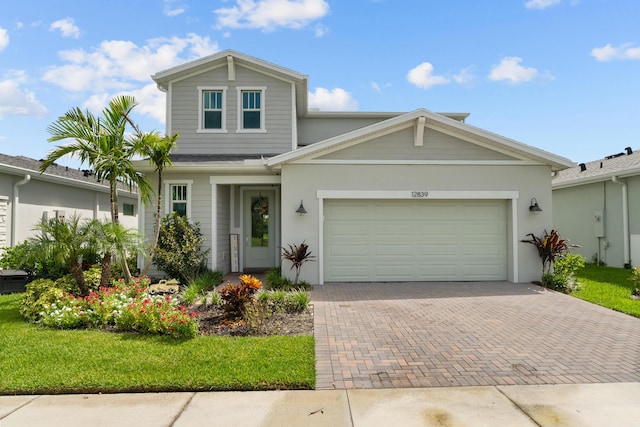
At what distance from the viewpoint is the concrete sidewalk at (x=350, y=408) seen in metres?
3.45

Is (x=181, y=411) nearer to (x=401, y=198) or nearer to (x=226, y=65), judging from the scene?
(x=401, y=198)

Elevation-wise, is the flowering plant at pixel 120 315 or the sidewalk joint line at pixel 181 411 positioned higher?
the flowering plant at pixel 120 315

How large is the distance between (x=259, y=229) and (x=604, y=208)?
12763mm

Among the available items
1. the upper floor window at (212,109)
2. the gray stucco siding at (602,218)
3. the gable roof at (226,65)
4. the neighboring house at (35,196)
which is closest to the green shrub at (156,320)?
the neighboring house at (35,196)

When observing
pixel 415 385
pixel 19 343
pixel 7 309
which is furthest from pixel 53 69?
pixel 415 385

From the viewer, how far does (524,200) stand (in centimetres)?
1020

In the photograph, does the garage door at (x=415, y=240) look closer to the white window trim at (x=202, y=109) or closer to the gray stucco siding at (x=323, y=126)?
the white window trim at (x=202, y=109)

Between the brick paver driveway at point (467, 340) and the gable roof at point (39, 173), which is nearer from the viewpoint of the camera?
the brick paver driveway at point (467, 340)

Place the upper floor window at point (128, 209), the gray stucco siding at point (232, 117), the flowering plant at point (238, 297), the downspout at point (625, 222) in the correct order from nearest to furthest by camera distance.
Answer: the flowering plant at point (238, 297) < the gray stucco siding at point (232, 117) < the downspout at point (625, 222) < the upper floor window at point (128, 209)

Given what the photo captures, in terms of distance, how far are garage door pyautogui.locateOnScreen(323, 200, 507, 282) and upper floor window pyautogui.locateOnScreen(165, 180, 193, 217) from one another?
4.12 meters

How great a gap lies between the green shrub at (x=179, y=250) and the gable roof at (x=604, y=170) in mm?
11335

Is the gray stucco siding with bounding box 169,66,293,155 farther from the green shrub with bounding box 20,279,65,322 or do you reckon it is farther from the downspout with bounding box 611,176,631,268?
the downspout with bounding box 611,176,631,268

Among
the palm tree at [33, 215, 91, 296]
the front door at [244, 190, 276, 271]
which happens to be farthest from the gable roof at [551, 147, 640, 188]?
the palm tree at [33, 215, 91, 296]

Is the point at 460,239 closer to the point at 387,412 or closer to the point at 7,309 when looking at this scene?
the point at 387,412
